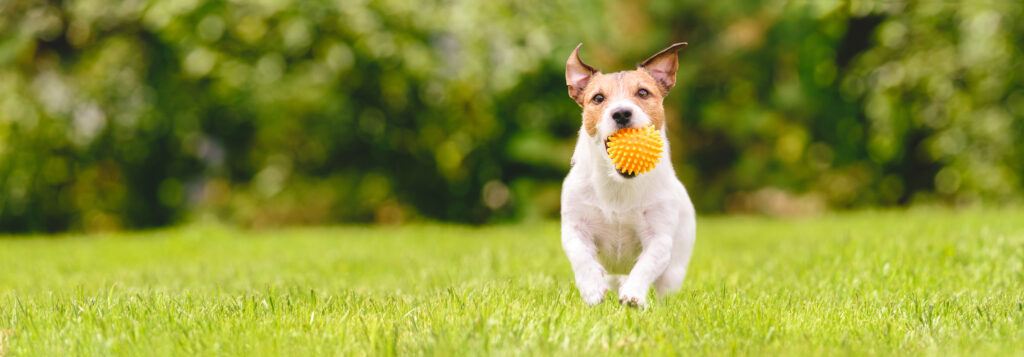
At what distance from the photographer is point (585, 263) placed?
3535mm

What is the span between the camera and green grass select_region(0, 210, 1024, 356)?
10.0 feet

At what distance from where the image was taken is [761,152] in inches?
491

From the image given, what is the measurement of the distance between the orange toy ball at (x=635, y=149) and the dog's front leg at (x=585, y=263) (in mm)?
405

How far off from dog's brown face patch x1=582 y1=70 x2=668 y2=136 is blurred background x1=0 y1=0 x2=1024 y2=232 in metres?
7.44

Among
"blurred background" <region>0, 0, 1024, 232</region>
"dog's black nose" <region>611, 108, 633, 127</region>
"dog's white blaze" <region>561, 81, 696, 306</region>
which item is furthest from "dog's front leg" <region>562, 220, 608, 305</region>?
"blurred background" <region>0, 0, 1024, 232</region>

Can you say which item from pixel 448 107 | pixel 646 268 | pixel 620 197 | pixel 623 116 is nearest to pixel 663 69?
→ pixel 623 116

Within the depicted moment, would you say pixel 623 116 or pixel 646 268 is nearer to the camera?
pixel 623 116

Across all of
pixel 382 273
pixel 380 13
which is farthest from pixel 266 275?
pixel 380 13

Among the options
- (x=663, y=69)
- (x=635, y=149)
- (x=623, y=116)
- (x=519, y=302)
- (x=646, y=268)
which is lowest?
(x=519, y=302)

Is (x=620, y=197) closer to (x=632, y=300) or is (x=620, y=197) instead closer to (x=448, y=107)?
(x=632, y=300)

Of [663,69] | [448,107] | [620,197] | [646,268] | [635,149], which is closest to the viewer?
[635,149]

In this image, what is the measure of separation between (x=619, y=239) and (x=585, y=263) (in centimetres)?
28

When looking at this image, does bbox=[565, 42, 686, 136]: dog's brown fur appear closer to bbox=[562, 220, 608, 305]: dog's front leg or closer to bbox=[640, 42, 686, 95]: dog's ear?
bbox=[640, 42, 686, 95]: dog's ear

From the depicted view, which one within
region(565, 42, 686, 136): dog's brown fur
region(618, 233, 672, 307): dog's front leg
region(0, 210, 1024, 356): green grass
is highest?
region(565, 42, 686, 136): dog's brown fur
